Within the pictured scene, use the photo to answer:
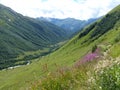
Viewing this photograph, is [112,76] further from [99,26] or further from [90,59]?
[99,26]

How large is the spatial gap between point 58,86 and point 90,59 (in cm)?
446

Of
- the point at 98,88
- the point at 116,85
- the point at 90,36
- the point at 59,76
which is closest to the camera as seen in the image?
the point at 116,85

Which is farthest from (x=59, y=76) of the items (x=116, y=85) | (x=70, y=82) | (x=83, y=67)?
(x=116, y=85)

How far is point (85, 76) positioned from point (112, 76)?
2.42m

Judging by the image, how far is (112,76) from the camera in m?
10.0

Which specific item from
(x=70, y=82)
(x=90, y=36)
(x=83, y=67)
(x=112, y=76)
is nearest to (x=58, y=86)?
(x=70, y=82)

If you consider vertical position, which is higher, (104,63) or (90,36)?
(104,63)

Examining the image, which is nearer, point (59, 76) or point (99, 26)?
point (59, 76)

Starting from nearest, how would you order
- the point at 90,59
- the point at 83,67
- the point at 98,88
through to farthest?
1. the point at 98,88
2. the point at 83,67
3. the point at 90,59

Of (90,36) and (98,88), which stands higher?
(98,88)

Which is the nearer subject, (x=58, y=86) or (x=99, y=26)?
(x=58, y=86)

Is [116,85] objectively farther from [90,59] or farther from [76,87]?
[90,59]

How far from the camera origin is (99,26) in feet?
601

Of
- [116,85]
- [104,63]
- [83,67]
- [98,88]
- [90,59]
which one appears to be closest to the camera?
[116,85]
